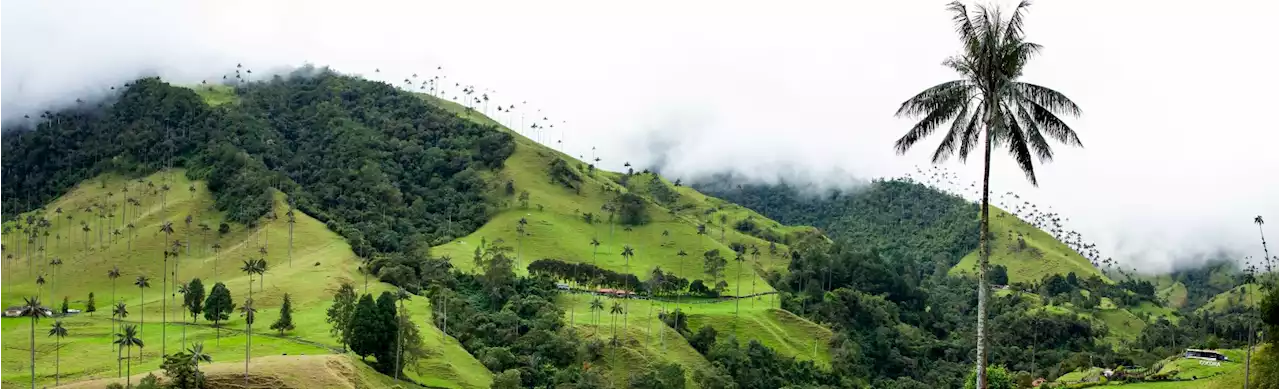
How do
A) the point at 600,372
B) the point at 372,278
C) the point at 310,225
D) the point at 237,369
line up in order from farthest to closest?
1. the point at 310,225
2. the point at 372,278
3. the point at 600,372
4. the point at 237,369

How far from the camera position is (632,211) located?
187125mm

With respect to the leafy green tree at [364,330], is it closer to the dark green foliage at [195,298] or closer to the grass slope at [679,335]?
the dark green foliage at [195,298]

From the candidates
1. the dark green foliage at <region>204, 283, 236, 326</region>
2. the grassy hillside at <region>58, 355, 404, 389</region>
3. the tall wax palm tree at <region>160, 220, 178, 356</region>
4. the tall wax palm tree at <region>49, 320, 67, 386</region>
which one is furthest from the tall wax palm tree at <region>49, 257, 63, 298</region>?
the grassy hillside at <region>58, 355, 404, 389</region>

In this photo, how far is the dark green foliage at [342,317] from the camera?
86.4m

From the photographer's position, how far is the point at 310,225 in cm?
15775

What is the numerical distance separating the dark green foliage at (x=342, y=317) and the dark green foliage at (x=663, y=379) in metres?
30.7

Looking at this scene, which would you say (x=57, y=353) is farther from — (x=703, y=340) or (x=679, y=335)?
(x=703, y=340)

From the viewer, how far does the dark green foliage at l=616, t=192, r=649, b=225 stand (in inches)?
7343

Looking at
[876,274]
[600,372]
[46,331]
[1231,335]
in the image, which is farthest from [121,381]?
[1231,335]

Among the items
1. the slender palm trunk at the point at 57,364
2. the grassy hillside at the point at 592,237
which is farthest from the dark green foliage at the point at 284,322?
the grassy hillside at the point at 592,237

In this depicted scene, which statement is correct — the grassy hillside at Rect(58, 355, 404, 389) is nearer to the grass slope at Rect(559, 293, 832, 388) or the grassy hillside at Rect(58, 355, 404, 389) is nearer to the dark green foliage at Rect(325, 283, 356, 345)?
the dark green foliage at Rect(325, 283, 356, 345)

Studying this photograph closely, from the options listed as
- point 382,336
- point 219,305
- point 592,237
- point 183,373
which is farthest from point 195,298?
point 592,237

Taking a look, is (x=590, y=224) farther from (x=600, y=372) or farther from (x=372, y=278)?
(x=600, y=372)

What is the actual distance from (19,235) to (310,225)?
2007 inches
